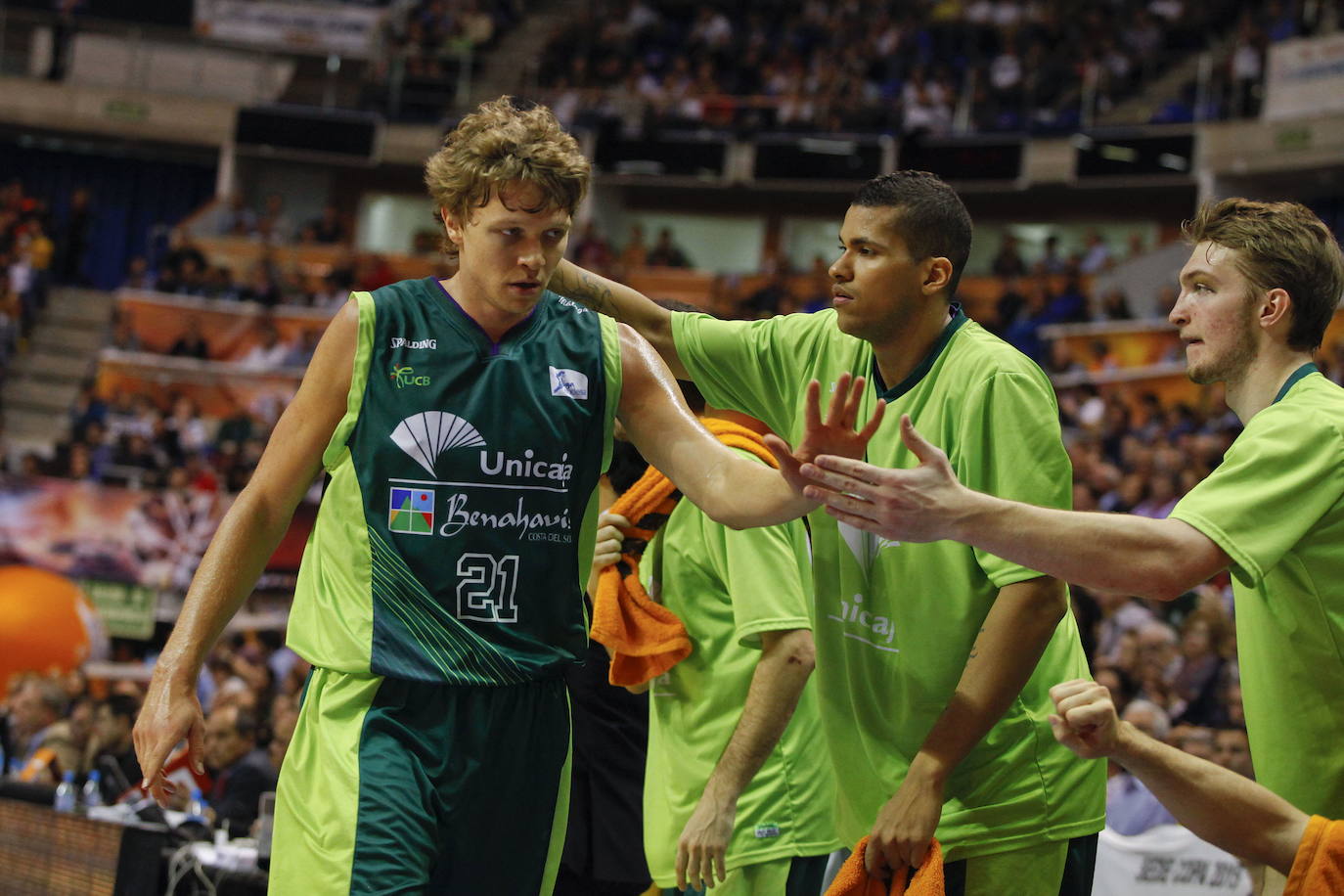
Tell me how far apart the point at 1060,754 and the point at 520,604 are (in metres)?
1.32

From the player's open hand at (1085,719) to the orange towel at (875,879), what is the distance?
61 cm

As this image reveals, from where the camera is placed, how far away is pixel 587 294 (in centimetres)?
417

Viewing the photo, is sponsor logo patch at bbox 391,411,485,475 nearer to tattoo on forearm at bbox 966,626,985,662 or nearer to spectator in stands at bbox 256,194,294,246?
tattoo on forearm at bbox 966,626,985,662

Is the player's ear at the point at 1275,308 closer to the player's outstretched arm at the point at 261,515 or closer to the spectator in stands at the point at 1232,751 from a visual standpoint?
the player's outstretched arm at the point at 261,515

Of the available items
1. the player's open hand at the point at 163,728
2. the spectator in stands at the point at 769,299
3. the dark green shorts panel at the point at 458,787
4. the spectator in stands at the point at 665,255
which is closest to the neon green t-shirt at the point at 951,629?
the dark green shorts panel at the point at 458,787

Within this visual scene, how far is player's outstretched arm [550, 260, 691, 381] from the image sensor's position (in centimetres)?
406

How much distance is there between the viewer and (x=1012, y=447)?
3.22 m

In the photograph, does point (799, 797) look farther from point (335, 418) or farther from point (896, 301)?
point (335, 418)

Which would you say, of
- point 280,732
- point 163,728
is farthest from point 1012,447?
point 280,732

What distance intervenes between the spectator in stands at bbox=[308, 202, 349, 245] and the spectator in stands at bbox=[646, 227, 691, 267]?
17.0ft

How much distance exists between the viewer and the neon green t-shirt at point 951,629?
3.25 meters

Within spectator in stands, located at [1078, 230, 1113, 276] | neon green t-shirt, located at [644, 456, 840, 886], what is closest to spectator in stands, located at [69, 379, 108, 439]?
spectator in stands, located at [1078, 230, 1113, 276]

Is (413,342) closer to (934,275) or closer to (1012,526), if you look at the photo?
(934,275)

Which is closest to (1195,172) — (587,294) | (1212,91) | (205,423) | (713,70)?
(1212,91)
